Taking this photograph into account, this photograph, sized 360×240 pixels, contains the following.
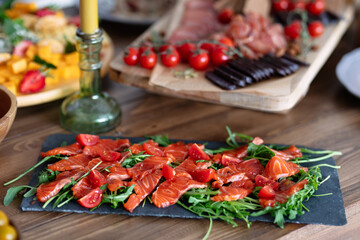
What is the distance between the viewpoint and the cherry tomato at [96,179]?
1.39m

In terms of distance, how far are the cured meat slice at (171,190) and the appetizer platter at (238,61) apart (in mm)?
509

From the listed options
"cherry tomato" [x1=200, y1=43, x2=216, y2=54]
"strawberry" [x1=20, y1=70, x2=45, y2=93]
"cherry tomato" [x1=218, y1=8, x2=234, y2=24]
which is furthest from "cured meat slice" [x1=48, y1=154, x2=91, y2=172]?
"cherry tomato" [x1=218, y1=8, x2=234, y2=24]

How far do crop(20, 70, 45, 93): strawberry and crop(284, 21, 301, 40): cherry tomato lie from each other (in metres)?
1.16

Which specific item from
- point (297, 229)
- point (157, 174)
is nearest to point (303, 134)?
point (297, 229)

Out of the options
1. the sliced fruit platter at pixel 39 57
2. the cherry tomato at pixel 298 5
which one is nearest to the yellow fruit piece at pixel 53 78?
the sliced fruit platter at pixel 39 57

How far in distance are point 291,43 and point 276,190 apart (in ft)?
3.23

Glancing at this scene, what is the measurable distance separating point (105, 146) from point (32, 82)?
1.55 ft

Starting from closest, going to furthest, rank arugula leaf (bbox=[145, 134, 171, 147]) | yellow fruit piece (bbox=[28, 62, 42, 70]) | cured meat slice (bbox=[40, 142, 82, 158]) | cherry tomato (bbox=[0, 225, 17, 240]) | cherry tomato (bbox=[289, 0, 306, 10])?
cherry tomato (bbox=[0, 225, 17, 240]) < cured meat slice (bbox=[40, 142, 82, 158]) < arugula leaf (bbox=[145, 134, 171, 147]) < yellow fruit piece (bbox=[28, 62, 42, 70]) < cherry tomato (bbox=[289, 0, 306, 10])

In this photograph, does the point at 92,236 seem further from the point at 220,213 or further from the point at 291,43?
the point at 291,43

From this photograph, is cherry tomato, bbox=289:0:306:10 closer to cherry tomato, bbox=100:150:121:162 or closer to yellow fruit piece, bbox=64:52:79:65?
yellow fruit piece, bbox=64:52:79:65

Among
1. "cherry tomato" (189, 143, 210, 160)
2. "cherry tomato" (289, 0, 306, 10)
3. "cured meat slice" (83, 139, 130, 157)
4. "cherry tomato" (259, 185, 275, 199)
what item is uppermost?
"cherry tomato" (289, 0, 306, 10)

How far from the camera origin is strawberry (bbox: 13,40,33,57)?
6.57ft

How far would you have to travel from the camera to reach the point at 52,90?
1883mm

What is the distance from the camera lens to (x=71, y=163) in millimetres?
1495
